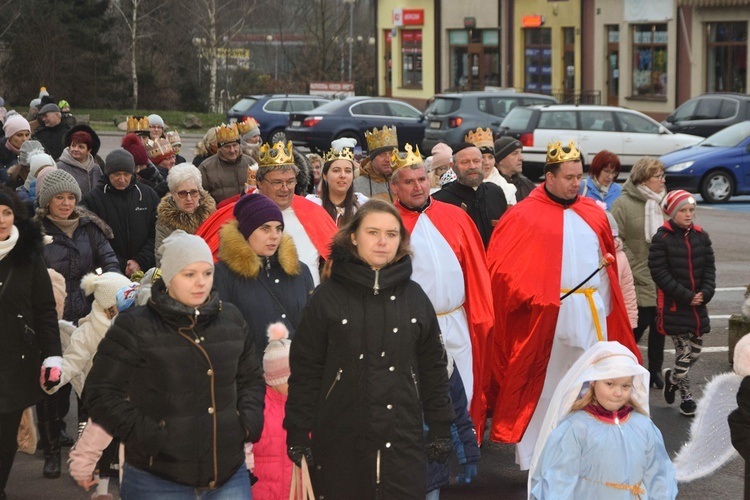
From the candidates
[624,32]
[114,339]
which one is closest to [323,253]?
[114,339]

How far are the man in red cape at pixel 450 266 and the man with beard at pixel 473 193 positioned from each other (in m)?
1.44

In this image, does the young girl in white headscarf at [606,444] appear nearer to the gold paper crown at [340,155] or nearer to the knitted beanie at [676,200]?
the gold paper crown at [340,155]

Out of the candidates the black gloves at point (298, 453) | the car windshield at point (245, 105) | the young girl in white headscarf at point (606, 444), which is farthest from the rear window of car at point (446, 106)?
the black gloves at point (298, 453)

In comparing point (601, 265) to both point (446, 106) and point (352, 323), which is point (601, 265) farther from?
point (446, 106)

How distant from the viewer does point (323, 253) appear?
748 centimetres

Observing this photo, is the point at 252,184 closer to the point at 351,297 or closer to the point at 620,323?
the point at 620,323

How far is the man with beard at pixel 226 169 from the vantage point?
1190 cm

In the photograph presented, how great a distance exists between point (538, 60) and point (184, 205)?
3721cm

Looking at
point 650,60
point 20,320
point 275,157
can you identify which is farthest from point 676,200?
point 650,60

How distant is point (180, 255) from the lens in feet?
16.8

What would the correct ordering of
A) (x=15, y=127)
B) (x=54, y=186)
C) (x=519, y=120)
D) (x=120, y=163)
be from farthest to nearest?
(x=519, y=120) → (x=15, y=127) → (x=120, y=163) → (x=54, y=186)

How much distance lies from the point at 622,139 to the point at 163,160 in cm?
1549

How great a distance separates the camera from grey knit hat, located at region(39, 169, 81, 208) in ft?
27.6

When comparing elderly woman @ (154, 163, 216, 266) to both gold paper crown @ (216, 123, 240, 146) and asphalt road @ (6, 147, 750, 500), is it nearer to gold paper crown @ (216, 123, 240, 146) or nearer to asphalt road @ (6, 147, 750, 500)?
asphalt road @ (6, 147, 750, 500)
